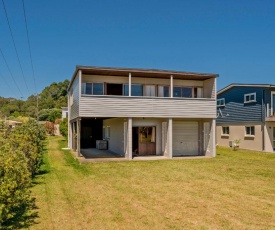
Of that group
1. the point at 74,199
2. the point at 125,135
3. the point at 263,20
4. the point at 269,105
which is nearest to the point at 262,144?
the point at 269,105

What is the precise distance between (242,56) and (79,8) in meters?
21.0

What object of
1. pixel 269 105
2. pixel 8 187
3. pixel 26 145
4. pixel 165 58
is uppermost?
pixel 165 58

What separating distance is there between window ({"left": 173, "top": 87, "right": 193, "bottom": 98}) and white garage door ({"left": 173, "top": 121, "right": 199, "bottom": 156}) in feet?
6.89

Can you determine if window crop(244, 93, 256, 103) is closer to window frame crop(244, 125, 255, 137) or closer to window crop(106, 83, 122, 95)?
window frame crop(244, 125, 255, 137)

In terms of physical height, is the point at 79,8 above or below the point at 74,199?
above

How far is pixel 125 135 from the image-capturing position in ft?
58.8

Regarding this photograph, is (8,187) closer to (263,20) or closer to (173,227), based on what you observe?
(173,227)

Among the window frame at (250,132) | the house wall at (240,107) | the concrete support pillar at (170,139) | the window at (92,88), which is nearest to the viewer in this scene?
the concrete support pillar at (170,139)

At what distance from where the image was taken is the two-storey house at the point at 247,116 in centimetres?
2269

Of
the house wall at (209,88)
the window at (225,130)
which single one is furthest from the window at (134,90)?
the window at (225,130)

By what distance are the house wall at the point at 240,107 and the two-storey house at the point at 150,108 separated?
21.3 ft

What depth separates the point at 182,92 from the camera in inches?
784

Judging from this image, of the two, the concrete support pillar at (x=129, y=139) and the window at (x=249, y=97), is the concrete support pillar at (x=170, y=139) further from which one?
the window at (x=249, y=97)

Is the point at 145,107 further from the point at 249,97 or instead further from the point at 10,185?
the point at 249,97
